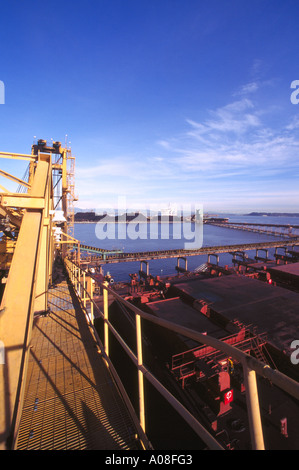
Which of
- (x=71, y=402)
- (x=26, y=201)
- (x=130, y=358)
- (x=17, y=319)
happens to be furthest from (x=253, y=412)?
(x=130, y=358)

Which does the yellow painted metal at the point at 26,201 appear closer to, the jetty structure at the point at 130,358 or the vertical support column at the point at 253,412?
the jetty structure at the point at 130,358

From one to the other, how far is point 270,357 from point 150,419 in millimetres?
5808

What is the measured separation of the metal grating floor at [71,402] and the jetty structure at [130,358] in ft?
0.05

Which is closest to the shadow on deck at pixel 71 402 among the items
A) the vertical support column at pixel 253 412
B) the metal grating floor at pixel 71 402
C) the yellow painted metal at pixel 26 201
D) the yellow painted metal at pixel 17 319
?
the metal grating floor at pixel 71 402

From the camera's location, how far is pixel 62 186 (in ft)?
81.5

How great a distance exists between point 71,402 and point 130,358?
532 centimetres

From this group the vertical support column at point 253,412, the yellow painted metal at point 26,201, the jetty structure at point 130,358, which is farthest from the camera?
the yellow painted metal at point 26,201

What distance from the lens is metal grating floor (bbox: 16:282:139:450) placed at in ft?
8.38

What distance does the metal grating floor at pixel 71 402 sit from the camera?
2555mm

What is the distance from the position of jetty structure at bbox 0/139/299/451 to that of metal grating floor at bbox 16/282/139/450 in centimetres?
1

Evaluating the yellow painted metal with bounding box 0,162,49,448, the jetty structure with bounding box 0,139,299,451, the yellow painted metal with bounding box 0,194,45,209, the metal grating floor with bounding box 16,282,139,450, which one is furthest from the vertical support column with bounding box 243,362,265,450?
the yellow painted metal with bounding box 0,194,45,209

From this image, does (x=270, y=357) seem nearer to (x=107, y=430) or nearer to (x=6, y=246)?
(x=107, y=430)

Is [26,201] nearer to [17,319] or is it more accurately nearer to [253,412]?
[17,319]
